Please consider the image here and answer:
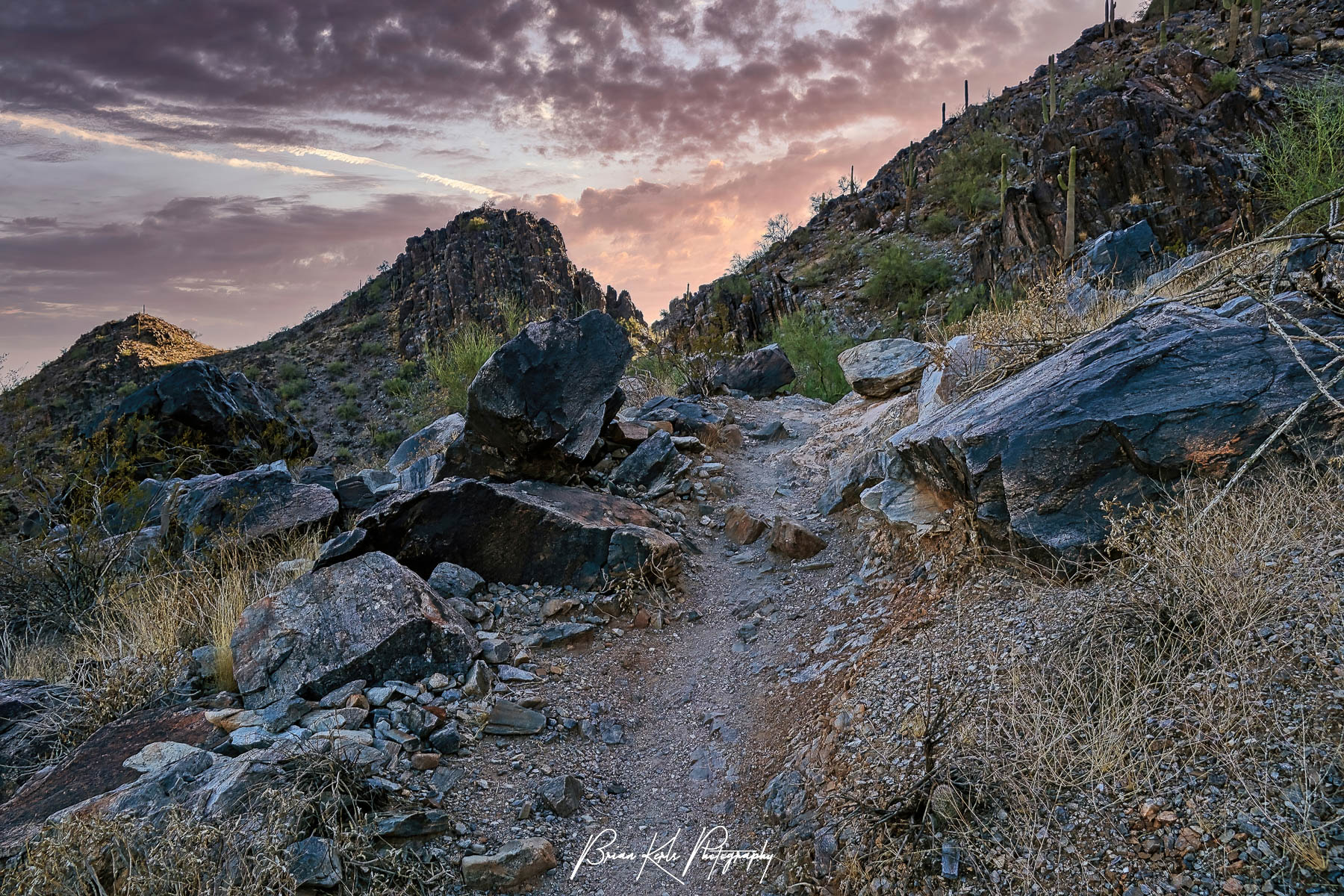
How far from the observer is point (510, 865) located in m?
2.81

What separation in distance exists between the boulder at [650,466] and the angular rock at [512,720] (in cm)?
340

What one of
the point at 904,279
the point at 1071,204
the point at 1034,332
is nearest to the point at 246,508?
the point at 1034,332

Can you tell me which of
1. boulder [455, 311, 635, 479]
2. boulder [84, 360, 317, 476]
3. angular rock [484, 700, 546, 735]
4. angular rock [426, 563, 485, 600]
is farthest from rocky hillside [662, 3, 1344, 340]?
angular rock [484, 700, 546, 735]

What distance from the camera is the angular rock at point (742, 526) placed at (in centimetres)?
630

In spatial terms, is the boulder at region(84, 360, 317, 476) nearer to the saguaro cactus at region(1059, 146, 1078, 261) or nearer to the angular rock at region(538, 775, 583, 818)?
the angular rock at region(538, 775, 583, 818)

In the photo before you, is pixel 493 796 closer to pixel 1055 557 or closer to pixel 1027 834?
pixel 1027 834

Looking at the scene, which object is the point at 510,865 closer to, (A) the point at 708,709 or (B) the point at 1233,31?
(A) the point at 708,709

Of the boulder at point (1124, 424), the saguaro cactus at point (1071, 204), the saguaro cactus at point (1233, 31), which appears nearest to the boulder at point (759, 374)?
the boulder at point (1124, 424)

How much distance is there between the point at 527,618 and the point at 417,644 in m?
1.12

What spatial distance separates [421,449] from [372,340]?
30.6 m

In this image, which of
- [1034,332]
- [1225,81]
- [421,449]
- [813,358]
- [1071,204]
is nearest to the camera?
[1034,332]

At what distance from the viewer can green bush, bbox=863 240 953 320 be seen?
22.6m

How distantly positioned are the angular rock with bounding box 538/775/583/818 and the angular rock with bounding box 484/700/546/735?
0.44 meters

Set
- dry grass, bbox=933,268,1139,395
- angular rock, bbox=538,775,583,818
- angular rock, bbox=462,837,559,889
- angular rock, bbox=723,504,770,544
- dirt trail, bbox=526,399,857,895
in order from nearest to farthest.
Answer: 1. angular rock, bbox=462,837,559,889
2. dirt trail, bbox=526,399,857,895
3. angular rock, bbox=538,775,583,818
4. dry grass, bbox=933,268,1139,395
5. angular rock, bbox=723,504,770,544
